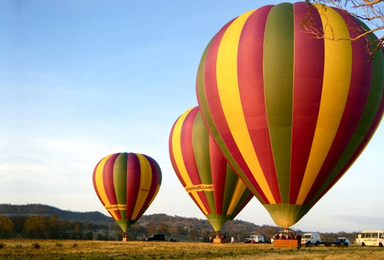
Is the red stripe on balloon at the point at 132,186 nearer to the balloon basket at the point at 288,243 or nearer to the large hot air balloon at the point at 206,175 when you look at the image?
the large hot air balloon at the point at 206,175

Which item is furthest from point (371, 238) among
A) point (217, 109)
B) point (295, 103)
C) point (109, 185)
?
point (109, 185)

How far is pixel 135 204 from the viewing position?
2299 inches

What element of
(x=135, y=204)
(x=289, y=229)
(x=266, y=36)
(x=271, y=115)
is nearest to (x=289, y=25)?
(x=266, y=36)

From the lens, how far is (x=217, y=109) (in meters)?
32.6

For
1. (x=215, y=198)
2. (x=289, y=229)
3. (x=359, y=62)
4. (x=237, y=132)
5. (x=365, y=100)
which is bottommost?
(x=289, y=229)

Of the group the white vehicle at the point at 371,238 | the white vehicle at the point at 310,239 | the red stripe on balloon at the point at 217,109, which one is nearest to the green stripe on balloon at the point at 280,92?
the red stripe on balloon at the point at 217,109

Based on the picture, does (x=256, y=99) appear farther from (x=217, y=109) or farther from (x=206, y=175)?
(x=206, y=175)

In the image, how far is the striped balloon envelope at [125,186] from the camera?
190 ft

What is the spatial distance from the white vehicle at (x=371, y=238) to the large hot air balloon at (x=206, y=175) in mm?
14655

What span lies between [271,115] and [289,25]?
19.4ft

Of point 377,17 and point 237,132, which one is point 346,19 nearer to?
point 237,132

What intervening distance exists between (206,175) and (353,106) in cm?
1902

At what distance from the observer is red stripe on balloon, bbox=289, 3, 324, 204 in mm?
29375

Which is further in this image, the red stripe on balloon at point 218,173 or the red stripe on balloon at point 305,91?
the red stripe on balloon at point 218,173
